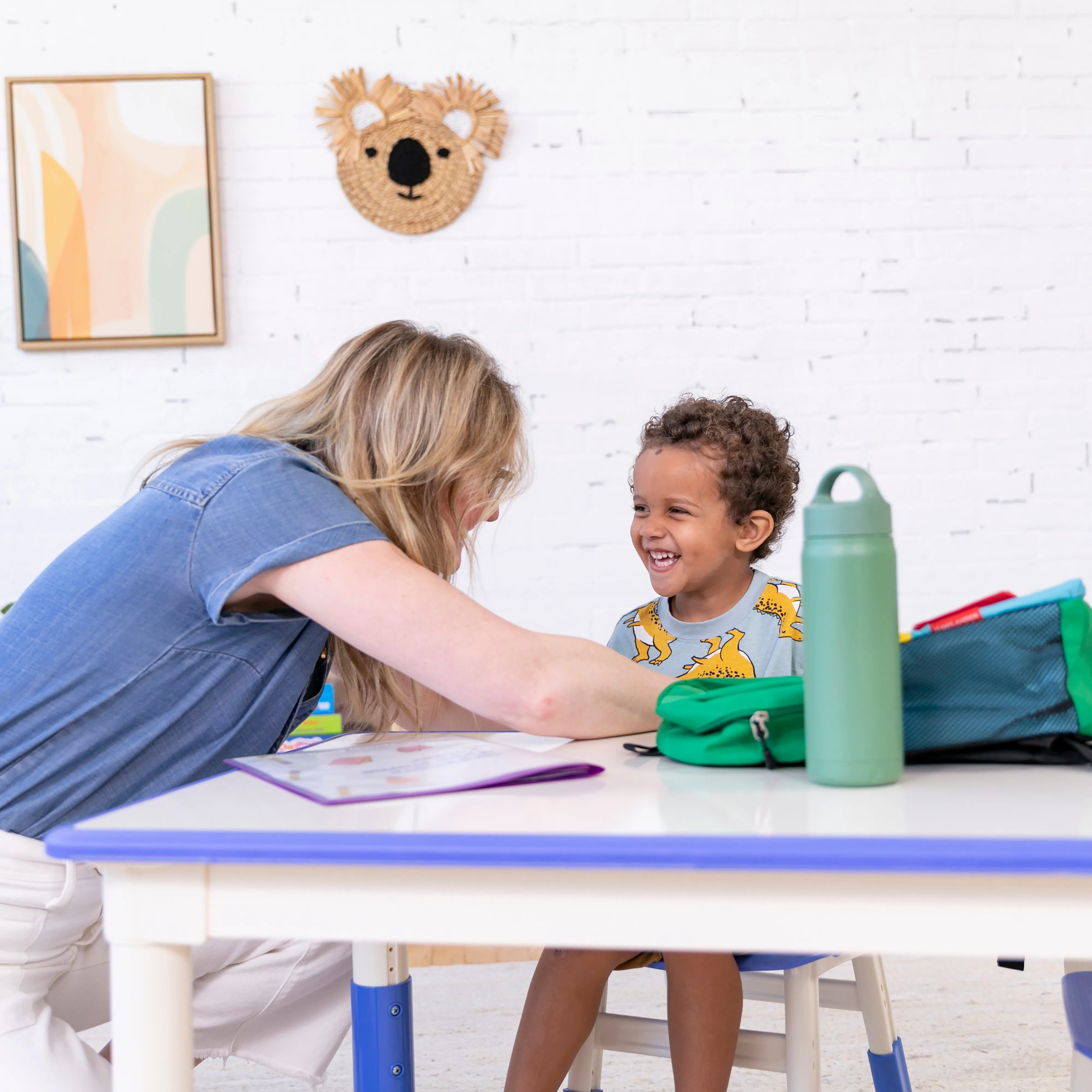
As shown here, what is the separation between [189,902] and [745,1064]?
881 millimetres

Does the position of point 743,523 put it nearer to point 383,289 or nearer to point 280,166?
point 383,289

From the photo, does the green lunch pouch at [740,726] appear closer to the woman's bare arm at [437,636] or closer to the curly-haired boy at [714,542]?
the woman's bare arm at [437,636]

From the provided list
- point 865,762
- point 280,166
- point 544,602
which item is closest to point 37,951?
point 865,762

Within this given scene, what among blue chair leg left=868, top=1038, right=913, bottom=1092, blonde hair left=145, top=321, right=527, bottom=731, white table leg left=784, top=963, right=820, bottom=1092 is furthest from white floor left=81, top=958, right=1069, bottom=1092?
blonde hair left=145, top=321, right=527, bottom=731

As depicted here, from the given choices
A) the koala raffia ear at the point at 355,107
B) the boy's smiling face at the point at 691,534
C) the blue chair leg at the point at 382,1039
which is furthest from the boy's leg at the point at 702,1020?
the koala raffia ear at the point at 355,107

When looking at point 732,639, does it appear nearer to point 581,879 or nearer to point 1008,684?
point 1008,684

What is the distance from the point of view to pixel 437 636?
3.07 feet

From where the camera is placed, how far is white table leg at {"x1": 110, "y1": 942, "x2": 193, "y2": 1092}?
2.19 ft

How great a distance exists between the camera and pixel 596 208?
291cm

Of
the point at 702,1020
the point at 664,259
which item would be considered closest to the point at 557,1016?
the point at 702,1020

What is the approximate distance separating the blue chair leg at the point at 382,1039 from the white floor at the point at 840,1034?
898 mm

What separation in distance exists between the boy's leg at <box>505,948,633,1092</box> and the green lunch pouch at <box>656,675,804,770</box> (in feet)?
1.42

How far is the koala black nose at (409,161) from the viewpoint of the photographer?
2.85 metres

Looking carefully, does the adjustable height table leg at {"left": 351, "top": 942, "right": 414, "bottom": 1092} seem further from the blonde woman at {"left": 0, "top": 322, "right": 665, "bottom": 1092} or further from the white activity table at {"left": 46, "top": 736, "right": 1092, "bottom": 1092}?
the white activity table at {"left": 46, "top": 736, "right": 1092, "bottom": 1092}
